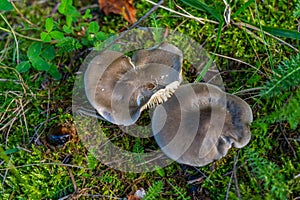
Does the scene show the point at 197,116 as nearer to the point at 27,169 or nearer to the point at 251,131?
the point at 251,131

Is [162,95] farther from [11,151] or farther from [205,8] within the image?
[11,151]

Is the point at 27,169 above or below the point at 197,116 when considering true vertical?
below

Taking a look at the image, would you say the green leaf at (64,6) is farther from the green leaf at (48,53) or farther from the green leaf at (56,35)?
the green leaf at (48,53)

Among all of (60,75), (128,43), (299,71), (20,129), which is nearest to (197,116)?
(299,71)

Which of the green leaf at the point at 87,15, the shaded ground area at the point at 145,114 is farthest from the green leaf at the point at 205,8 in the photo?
the green leaf at the point at 87,15

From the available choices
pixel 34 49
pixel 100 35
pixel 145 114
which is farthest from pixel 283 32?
pixel 34 49

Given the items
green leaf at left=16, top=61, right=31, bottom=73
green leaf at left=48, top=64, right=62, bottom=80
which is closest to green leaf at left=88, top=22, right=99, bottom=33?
green leaf at left=48, top=64, right=62, bottom=80

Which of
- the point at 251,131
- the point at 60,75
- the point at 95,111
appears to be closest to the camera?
the point at 251,131
